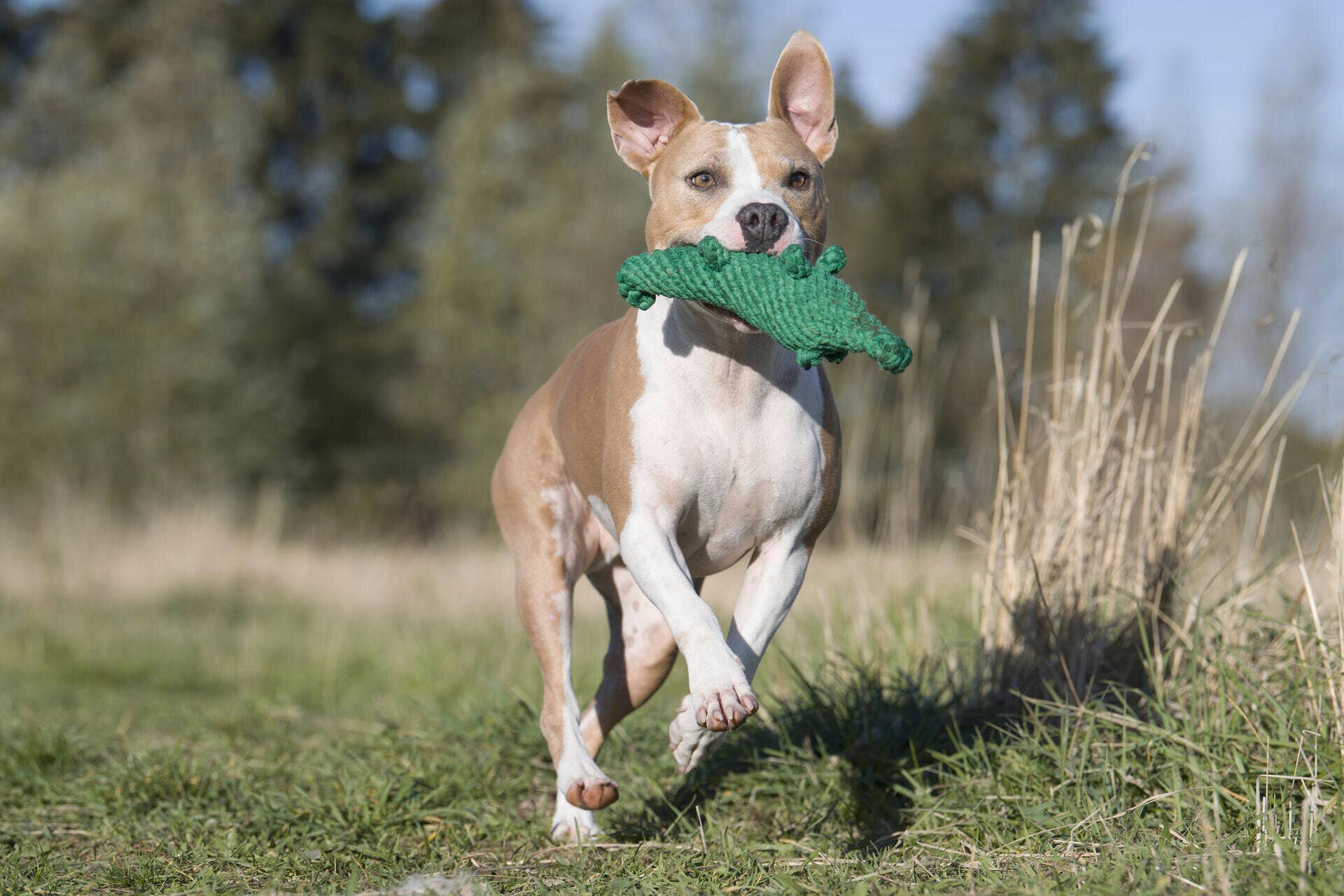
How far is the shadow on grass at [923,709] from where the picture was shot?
3.89 meters

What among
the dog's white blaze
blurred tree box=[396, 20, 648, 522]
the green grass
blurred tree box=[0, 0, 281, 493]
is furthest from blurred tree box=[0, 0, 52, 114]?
the dog's white blaze

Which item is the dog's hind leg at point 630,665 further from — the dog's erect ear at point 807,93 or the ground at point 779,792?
the dog's erect ear at point 807,93

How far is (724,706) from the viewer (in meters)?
Result: 2.77

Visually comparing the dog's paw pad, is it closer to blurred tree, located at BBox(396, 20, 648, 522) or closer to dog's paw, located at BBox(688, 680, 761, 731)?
dog's paw, located at BBox(688, 680, 761, 731)

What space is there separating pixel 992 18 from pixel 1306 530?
21844 mm

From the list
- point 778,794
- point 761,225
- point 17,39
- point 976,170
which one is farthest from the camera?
point 17,39

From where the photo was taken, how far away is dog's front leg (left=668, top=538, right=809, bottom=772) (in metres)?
3.19

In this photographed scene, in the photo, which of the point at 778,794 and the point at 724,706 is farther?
the point at 778,794

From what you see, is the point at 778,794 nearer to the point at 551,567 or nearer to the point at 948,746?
the point at 948,746

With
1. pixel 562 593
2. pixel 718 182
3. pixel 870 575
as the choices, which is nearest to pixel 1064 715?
pixel 562 593

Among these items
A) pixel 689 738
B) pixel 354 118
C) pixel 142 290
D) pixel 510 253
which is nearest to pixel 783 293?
pixel 689 738

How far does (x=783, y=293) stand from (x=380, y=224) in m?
29.4

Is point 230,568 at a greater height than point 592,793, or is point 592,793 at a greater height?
point 592,793

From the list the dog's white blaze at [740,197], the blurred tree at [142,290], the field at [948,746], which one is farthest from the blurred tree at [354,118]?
the dog's white blaze at [740,197]
